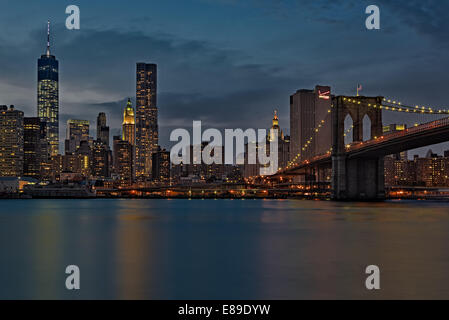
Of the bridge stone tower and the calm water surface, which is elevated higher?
the bridge stone tower

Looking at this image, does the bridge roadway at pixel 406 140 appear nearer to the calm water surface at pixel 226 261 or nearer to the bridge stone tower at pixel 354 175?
the bridge stone tower at pixel 354 175

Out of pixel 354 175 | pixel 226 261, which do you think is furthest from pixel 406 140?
pixel 226 261

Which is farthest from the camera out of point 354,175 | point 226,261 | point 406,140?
point 354,175

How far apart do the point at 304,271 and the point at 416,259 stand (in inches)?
253

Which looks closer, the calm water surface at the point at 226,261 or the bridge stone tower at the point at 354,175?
the calm water surface at the point at 226,261

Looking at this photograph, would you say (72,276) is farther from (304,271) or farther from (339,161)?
(339,161)

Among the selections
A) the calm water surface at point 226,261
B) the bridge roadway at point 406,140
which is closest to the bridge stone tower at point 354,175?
the bridge roadway at point 406,140

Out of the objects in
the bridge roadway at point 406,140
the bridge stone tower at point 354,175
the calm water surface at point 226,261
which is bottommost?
the calm water surface at point 226,261

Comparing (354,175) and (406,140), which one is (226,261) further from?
(354,175)

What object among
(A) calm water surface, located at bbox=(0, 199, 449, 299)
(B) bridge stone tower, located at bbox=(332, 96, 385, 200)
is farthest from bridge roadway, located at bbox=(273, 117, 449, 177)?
(A) calm water surface, located at bbox=(0, 199, 449, 299)

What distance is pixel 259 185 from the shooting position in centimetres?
15088

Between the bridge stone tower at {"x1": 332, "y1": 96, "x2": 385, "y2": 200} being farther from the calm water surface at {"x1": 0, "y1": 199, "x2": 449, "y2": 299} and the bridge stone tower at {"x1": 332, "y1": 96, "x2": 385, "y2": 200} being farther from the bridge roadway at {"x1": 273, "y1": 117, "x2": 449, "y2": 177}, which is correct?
the calm water surface at {"x1": 0, "y1": 199, "x2": 449, "y2": 299}
